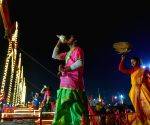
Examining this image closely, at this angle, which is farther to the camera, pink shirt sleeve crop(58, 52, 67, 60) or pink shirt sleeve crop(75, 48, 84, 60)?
pink shirt sleeve crop(58, 52, 67, 60)

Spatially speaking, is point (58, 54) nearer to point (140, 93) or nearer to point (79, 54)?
point (79, 54)

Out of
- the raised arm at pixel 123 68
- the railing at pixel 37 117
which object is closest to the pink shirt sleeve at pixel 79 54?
the railing at pixel 37 117

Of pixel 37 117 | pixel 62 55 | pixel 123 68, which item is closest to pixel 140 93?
pixel 123 68

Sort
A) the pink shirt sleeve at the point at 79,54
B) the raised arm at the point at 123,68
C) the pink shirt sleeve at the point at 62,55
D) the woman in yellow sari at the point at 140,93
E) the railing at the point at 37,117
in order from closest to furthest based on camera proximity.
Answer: the pink shirt sleeve at the point at 79,54 → the pink shirt sleeve at the point at 62,55 → the railing at the point at 37,117 → the woman in yellow sari at the point at 140,93 → the raised arm at the point at 123,68

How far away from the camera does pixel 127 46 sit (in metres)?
7.46

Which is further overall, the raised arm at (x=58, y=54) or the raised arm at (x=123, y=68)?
the raised arm at (x=123, y=68)

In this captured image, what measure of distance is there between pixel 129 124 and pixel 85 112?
2328mm

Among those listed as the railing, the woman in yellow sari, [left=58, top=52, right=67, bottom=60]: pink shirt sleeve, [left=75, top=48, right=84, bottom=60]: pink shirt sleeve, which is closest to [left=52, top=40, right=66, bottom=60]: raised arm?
[left=58, top=52, right=67, bottom=60]: pink shirt sleeve

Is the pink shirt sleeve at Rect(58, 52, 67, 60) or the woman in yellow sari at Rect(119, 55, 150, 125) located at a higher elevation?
the pink shirt sleeve at Rect(58, 52, 67, 60)

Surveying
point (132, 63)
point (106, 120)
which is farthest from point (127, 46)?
point (106, 120)

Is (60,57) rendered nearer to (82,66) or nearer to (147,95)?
(82,66)

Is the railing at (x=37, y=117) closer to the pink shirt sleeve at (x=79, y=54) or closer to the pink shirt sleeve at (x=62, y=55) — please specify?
the pink shirt sleeve at (x=62, y=55)

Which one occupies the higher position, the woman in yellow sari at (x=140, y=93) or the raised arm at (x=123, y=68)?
the raised arm at (x=123, y=68)

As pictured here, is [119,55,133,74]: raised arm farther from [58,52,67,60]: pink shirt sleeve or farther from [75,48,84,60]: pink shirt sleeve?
[75,48,84,60]: pink shirt sleeve
